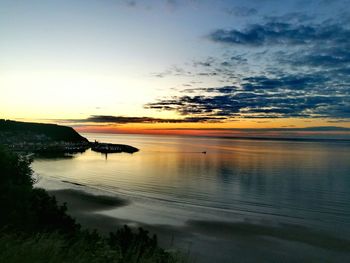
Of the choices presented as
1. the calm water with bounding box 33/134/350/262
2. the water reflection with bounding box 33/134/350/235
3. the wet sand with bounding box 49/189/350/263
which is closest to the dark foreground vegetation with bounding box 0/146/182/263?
the wet sand with bounding box 49/189/350/263

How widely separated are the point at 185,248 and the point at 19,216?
13.8 meters

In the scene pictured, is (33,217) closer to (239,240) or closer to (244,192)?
(239,240)

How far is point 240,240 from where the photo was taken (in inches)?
1158

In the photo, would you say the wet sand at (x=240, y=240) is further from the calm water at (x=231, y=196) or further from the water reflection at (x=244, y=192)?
the water reflection at (x=244, y=192)

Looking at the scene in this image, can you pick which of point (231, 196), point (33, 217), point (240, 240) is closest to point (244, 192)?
point (231, 196)

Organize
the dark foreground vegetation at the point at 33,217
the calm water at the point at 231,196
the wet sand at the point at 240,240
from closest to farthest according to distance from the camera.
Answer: the dark foreground vegetation at the point at 33,217 → the wet sand at the point at 240,240 → the calm water at the point at 231,196

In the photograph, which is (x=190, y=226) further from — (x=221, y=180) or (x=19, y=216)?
(x=221, y=180)

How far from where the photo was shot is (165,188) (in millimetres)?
54562

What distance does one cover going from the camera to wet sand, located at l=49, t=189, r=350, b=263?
25.7m

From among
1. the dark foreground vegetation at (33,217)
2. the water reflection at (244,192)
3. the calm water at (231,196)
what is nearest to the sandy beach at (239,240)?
the calm water at (231,196)

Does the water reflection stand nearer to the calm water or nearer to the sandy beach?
the calm water

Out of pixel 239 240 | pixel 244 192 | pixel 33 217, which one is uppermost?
pixel 33 217

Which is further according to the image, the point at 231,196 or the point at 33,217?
the point at 231,196

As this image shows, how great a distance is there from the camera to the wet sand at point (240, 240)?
1010 inches
